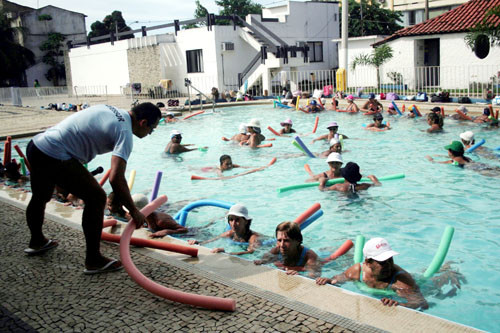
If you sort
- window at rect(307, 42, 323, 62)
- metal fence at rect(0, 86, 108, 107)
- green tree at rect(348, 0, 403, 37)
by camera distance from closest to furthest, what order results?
metal fence at rect(0, 86, 108, 107), window at rect(307, 42, 323, 62), green tree at rect(348, 0, 403, 37)

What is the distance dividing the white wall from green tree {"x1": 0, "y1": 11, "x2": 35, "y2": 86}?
18.1 ft

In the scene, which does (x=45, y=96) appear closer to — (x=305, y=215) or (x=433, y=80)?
(x=433, y=80)

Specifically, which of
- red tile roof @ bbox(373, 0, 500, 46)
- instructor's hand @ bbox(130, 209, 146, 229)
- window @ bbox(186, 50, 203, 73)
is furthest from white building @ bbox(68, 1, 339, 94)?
instructor's hand @ bbox(130, 209, 146, 229)

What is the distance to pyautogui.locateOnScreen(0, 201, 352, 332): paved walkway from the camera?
3.52 metres

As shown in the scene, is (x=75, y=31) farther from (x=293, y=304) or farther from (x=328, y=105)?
(x=293, y=304)

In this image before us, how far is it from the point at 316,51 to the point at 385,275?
36.6 m

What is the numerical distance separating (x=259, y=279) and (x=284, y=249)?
1005 millimetres

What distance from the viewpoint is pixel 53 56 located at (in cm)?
5212

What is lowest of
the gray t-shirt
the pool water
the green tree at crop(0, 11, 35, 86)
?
the pool water

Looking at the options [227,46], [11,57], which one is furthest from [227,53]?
[11,57]

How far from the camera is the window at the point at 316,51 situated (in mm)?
39219

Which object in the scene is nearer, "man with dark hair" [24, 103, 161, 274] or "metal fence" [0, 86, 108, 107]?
"man with dark hair" [24, 103, 161, 274]

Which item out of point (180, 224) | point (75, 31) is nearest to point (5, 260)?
point (180, 224)

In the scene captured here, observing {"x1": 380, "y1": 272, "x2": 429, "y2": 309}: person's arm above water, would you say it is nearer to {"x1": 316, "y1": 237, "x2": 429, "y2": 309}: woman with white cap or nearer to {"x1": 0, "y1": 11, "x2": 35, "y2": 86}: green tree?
{"x1": 316, "y1": 237, "x2": 429, "y2": 309}: woman with white cap
